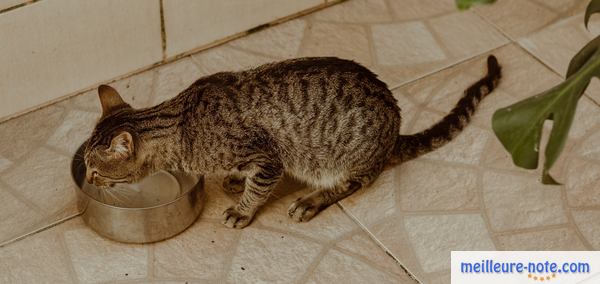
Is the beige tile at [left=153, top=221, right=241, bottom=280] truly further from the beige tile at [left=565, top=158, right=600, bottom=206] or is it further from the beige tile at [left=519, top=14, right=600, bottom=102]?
the beige tile at [left=519, top=14, right=600, bottom=102]

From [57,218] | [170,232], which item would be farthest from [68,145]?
[170,232]

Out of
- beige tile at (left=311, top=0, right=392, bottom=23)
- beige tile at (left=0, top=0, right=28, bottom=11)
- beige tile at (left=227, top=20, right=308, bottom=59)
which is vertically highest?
beige tile at (left=0, top=0, right=28, bottom=11)

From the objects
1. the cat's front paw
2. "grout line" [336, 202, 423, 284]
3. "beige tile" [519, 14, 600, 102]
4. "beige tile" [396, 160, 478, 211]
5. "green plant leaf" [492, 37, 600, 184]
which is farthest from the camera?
"beige tile" [519, 14, 600, 102]

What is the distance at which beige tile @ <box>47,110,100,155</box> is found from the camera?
3.29 meters

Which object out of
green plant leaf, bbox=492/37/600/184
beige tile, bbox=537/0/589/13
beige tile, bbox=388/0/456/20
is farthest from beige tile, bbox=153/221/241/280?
beige tile, bbox=537/0/589/13

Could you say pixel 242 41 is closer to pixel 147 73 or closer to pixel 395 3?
pixel 147 73

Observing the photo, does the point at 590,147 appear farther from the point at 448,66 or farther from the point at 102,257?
the point at 102,257

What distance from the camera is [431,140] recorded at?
3240 mm

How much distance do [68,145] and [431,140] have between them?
1396 millimetres

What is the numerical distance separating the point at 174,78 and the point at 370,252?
3.91ft

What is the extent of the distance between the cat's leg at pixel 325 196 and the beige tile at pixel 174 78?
2.59ft

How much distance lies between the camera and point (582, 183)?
3188 mm

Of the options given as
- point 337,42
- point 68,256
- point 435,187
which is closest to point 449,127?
point 435,187

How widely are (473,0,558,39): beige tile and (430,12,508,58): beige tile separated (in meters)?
0.05
